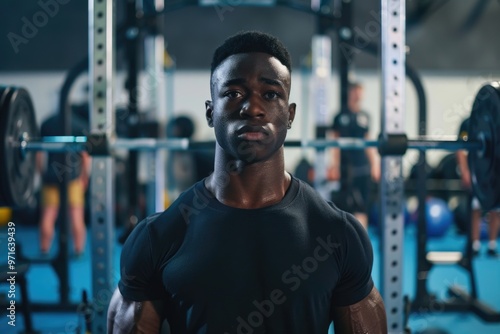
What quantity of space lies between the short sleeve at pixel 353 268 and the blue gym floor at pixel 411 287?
1.04 m

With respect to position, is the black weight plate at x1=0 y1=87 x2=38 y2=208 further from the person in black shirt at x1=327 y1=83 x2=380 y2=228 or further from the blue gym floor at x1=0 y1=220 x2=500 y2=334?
the person in black shirt at x1=327 y1=83 x2=380 y2=228

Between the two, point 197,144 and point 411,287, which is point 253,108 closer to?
point 197,144

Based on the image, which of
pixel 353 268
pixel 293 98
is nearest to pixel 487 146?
pixel 353 268

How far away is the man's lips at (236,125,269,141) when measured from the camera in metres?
0.87

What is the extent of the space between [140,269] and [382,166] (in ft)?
2.89

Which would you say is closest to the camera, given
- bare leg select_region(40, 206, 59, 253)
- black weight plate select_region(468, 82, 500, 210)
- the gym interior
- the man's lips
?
the man's lips

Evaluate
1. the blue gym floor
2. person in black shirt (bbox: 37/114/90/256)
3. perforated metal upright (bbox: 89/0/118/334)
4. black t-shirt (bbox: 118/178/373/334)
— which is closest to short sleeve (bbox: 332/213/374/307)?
black t-shirt (bbox: 118/178/373/334)

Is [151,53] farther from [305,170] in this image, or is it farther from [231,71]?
[305,170]

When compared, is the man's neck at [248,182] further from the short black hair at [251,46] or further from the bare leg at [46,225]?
the bare leg at [46,225]

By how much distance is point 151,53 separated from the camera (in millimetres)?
2664

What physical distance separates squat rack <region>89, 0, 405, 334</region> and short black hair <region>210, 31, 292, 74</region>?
663 mm

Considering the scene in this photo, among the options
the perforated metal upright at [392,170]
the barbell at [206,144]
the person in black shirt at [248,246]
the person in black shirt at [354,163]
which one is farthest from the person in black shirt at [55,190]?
the person in black shirt at [248,246]

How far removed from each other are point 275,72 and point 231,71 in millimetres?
81

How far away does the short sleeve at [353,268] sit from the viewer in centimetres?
94
